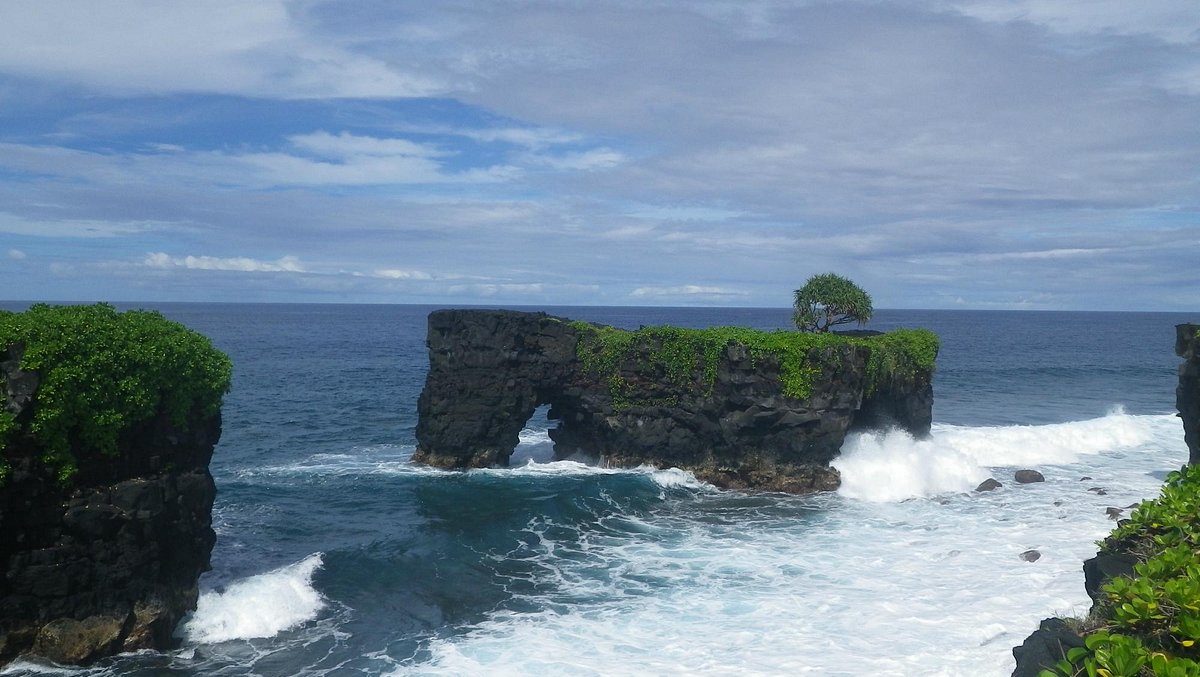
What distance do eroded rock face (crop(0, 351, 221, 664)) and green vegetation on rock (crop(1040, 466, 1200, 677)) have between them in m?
19.8

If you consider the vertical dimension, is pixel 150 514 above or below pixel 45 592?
above

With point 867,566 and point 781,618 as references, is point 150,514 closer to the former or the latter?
point 781,618

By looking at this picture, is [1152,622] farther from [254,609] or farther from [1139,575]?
[254,609]

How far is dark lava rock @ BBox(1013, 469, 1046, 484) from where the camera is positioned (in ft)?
124

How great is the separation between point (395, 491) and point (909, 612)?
22006 millimetres

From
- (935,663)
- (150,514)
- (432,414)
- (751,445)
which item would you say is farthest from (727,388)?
(150,514)

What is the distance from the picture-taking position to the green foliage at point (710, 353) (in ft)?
118

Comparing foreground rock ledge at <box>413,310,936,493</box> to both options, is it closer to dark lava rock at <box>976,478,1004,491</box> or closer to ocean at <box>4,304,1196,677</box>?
ocean at <box>4,304,1196,677</box>

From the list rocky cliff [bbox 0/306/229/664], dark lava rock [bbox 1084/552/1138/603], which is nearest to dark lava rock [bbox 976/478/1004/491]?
dark lava rock [bbox 1084/552/1138/603]

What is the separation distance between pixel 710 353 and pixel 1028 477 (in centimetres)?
1545

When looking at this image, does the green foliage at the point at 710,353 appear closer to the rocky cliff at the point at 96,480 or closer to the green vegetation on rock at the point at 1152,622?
the rocky cliff at the point at 96,480

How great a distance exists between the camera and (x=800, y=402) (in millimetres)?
36125

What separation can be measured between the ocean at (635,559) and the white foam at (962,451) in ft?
0.49

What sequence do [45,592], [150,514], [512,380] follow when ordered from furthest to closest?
[512,380] → [150,514] → [45,592]
